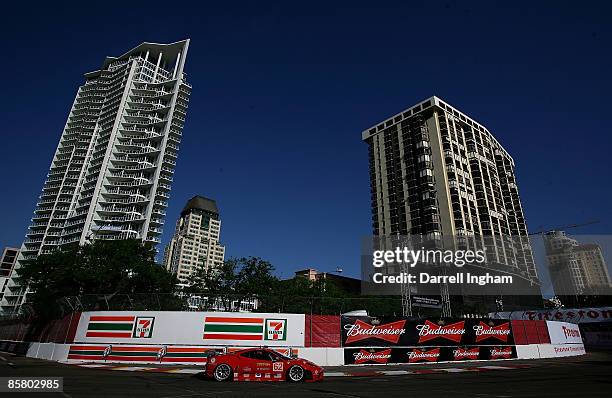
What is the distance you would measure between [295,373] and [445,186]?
244ft

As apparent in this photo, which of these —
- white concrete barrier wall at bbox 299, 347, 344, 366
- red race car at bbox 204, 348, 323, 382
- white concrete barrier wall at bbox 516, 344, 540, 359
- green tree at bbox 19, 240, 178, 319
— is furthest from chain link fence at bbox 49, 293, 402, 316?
green tree at bbox 19, 240, 178, 319

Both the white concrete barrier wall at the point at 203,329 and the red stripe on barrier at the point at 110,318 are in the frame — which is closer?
the white concrete barrier wall at the point at 203,329

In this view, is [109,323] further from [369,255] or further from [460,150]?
[460,150]

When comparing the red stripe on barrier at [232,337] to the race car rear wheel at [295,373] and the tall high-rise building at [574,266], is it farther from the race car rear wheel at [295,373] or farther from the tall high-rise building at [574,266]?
the tall high-rise building at [574,266]

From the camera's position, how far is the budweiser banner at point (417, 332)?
21844 millimetres

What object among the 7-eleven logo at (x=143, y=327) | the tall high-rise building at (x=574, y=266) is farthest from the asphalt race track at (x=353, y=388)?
the tall high-rise building at (x=574, y=266)

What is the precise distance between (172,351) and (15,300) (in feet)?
466

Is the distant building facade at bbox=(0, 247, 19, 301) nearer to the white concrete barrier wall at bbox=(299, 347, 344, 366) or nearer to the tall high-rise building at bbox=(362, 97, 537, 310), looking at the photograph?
the tall high-rise building at bbox=(362, 97, 537, 310)

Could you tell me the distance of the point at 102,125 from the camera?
135 meters

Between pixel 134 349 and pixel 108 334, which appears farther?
pixel 108 334

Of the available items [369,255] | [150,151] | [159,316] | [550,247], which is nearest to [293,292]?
[369,255]

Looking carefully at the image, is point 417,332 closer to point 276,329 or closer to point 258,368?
point 276,329

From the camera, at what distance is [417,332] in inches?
890

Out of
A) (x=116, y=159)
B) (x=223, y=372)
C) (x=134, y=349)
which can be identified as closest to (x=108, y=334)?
(x=134, y=349)
